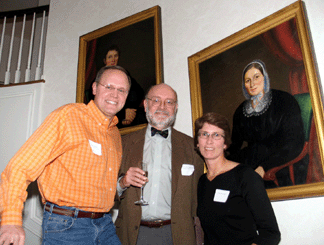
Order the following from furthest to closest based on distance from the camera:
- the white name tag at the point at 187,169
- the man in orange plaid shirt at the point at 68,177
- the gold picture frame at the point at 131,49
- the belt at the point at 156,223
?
the gold picture frame at the point at 131,49 → the white name tag at the point at 187,169 → the belt at the point at 156,223 → the man in orange plaid shirt at the point at 68,177

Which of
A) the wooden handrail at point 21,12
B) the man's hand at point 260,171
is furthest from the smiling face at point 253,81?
the wooden handrail at point 21,12

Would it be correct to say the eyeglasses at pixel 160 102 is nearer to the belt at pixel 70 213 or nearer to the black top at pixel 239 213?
the black top at pixel 239 213

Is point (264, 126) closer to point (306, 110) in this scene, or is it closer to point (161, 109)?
point (306, 110)

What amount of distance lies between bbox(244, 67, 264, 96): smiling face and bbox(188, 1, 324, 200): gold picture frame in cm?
9

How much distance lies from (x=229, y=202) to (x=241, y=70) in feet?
4.24

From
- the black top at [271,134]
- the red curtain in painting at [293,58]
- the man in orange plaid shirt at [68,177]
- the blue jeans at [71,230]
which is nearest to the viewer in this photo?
the man in orange plaid shirt at [68,177]

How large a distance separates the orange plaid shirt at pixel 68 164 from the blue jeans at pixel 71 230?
0.09 meters

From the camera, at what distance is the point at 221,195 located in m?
2.15

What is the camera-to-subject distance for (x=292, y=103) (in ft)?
7.46

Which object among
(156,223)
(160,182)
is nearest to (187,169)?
(160,182)

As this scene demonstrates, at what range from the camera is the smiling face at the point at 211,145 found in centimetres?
239

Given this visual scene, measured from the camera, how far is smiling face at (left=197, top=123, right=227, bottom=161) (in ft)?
7.84

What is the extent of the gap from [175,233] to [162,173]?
1.68 ft

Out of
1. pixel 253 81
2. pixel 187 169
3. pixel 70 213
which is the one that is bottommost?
pixel 70 213
